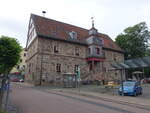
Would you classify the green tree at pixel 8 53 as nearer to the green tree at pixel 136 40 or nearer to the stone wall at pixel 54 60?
the stone wall at pixel 54 60

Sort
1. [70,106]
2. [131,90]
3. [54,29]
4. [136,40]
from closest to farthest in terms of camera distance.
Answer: [70,106]
[131,90]
[54,29]
[136,40]

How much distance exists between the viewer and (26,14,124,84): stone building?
92.7 feet

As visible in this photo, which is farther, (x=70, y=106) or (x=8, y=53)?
(x=70, y=106)

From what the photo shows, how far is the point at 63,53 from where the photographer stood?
31.0 metres

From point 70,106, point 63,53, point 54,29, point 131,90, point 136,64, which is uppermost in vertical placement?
point 54,29

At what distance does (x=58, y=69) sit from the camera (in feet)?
97.9

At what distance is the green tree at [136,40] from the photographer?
47.5 meters

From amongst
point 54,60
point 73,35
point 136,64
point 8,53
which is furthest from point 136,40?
point 8,53

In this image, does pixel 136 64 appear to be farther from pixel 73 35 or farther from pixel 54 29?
pixel 54 29

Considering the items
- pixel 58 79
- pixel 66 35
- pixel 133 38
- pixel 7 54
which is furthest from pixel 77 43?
pixel 7 54

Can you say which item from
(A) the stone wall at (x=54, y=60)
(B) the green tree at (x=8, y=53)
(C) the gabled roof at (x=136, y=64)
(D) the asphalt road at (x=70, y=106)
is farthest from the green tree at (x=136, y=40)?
(B) the green tree at (x=8, y=53)

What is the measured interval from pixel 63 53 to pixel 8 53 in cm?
2355

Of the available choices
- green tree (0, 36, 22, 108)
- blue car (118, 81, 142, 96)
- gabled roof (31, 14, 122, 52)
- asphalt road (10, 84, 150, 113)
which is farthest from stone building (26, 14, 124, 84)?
green tree (0, 36, 22, 108)

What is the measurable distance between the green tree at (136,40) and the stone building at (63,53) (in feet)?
41.3
